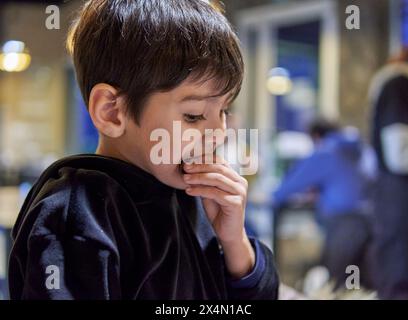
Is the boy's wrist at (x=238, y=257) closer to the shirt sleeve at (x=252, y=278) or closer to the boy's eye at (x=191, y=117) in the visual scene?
the shirt sleeve at (x=252, y=278)

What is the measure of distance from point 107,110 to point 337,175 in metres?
2.17

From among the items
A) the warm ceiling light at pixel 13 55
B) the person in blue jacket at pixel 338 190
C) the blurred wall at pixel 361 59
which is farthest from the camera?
the blurred wall at pixel 361 59

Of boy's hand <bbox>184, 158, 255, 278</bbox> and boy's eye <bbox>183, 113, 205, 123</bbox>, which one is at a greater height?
boy's eye <bbox>183, 113, 205, 123</bbox>

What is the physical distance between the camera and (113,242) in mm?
456

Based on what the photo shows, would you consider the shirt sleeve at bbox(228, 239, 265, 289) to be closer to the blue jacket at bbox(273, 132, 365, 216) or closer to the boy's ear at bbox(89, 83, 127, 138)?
the boy's ear at bbox(89, 83, 127, 138)

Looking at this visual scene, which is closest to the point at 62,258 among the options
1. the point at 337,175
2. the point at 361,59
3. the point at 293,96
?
the point at 337,175

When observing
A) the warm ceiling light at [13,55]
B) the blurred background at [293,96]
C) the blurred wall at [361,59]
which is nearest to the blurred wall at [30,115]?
the blurred background at [293,96]

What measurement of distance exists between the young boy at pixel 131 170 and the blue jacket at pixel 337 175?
81.2 inches

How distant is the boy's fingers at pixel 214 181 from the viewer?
0.50 metres

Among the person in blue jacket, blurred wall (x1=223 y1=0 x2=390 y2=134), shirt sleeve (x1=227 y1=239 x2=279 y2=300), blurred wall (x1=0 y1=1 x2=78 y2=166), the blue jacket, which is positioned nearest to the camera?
shirt sleeve (x1=227 y1=239 x2=279 y2=300)

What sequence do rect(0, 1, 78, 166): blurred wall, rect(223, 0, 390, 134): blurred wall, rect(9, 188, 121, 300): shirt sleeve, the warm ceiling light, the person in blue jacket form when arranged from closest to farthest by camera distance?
rect(9, 188, 121, 300): shirt sleeve → the warm ceiling light → rect(0, 1, 78, 166): blurred wall → the person in blue jacket → rect(223, 0, 390, 134): blurred wall

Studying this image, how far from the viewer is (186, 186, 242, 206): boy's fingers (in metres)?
0.51

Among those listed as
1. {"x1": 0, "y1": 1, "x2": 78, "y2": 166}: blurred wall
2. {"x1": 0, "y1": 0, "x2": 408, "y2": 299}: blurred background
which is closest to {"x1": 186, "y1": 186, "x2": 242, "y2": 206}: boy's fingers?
{"x1": 0, "y1": 1, "x2": 78, "y2": 166}: blurred wall
